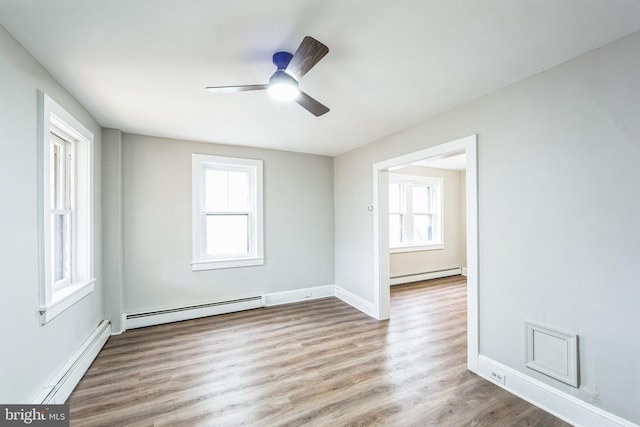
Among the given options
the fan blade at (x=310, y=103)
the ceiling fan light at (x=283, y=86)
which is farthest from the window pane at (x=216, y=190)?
the ceiling fan light at (x=283, y=86)

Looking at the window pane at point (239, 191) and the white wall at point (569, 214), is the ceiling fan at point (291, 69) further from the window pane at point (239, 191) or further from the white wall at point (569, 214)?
the window pane at point (239, 191)

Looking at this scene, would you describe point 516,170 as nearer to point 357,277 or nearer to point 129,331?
point 357,277

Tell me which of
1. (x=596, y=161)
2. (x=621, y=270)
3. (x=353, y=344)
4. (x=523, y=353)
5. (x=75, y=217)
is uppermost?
(x=596, y=161)

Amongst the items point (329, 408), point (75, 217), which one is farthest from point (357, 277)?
point (75, 217)

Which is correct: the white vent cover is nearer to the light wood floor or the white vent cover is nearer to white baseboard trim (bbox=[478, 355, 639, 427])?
white baseboard trim (bbox=[478, 355, 639, 427])

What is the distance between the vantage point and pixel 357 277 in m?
4.13

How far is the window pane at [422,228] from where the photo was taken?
19.6ft

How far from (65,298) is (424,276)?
5754 millimetres

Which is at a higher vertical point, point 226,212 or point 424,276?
point 226,212

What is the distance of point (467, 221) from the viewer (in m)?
2.48

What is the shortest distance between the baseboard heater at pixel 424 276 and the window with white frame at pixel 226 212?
9.68ft

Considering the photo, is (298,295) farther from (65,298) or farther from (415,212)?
(415,212)

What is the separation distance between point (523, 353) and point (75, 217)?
4.16 m

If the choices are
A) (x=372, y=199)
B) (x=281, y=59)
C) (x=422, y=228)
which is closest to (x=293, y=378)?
(x=372, y=199)
